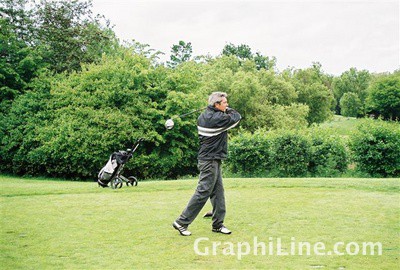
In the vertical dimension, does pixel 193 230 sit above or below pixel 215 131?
below

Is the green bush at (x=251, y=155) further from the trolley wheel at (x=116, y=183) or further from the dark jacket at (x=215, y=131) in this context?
the dark jacket at (x=215, y=131)

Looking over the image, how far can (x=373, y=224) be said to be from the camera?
696 cm

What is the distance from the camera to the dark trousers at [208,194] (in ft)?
22.6

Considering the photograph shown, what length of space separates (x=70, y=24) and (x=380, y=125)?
24.4 m

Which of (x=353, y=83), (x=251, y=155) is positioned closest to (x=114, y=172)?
(x=251, y=155)

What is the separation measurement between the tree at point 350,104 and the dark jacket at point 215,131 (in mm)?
76621

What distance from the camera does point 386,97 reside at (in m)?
70.1

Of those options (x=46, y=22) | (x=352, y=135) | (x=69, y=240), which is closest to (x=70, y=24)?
(x=46, y=22)

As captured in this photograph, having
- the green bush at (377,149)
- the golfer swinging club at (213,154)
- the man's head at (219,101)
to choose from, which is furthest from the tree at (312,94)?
the golfer swinging club at (213,154)

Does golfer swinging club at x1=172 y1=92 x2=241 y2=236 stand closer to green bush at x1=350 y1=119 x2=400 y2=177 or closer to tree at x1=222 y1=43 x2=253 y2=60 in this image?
green bush at x1=350 y1=119 x2=400 y2=177

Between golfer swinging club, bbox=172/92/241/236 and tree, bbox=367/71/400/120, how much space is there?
226 feet

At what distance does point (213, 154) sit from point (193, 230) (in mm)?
1247

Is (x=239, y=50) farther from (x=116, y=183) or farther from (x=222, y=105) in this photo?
(x=222, y=105)

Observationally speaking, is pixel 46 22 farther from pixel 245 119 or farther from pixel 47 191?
pixel 47 191
